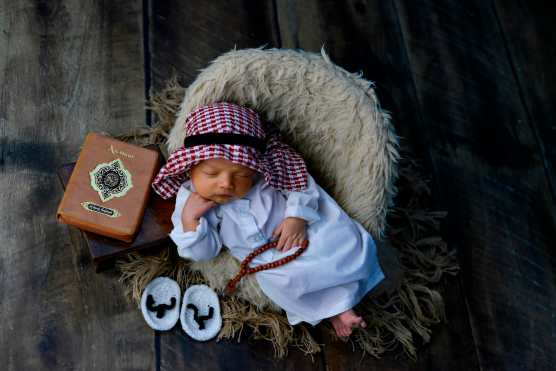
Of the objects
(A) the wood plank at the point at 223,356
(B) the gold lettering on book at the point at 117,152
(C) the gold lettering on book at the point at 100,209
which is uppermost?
(B) the gold lettering on book at the point at 117,152

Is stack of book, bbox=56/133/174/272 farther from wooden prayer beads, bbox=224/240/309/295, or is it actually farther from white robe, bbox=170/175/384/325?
wooden prayer beads, bbox=224/240/309/295

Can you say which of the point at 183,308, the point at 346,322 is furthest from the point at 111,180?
the point at 346,322

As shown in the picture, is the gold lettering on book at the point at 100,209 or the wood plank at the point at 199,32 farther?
the wood plank at the point at 199,32

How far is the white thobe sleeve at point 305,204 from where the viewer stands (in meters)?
1.23

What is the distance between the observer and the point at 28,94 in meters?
1.49

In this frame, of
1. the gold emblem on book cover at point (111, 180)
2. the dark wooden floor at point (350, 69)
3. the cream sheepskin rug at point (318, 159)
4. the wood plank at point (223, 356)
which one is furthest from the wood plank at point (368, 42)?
the gold emblem on book cover at point (111, 180)

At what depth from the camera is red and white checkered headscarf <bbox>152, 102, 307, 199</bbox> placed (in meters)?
1.14

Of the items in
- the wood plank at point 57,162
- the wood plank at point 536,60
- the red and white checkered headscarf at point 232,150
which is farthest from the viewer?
the wood plank at point 536,60

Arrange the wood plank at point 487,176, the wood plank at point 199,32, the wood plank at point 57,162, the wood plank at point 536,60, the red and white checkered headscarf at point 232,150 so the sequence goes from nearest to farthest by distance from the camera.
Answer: the red and white checkered headscarf at point 232,150 < the wood plank at point 57,162 < the wood plank at point 487,176 < the wood plank at point 199,32 < the wood plank at point 536,60

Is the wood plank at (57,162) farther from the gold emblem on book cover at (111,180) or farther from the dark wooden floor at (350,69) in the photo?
the gold emblem on book cover at (111,180)

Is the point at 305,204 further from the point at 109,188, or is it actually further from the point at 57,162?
the point at 57,162

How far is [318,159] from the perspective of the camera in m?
1.37

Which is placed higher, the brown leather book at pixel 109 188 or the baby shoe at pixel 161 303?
the brown leather book at pixel 109 188

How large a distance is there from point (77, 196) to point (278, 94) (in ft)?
1.54
